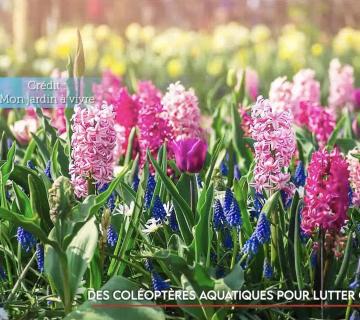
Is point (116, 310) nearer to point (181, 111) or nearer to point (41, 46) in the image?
point (181, 111)

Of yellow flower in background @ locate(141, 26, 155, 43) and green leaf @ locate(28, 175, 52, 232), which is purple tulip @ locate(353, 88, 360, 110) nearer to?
Result: green leaf @ locate(28, 175, 52, 232)

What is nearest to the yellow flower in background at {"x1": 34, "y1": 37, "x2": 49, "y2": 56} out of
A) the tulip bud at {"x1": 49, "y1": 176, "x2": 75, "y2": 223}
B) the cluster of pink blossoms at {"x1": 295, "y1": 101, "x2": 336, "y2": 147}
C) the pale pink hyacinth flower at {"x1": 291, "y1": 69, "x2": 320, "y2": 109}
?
the pale pink hyacinth flower at {"x1": 291, "y1": 69, "x2": 320, "y2": 109}

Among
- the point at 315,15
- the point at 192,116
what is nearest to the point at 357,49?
the point at 315,15

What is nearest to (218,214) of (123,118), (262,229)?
(262,229)

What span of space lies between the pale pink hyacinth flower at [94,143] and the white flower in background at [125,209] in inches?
4.6

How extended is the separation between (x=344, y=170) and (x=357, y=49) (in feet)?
19.2

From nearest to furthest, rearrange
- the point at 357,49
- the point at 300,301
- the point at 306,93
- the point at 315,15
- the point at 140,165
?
the point at 300,301, the point at 140,165, the point at 306,93, the point at 357,49, the point at 315,15

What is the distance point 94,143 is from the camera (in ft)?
6.49

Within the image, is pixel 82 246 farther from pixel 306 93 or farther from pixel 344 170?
pixel 306 93

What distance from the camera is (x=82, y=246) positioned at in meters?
1.88

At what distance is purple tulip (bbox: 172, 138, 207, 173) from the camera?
2086mm

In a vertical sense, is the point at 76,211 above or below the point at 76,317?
above

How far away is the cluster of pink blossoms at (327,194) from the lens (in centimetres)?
179

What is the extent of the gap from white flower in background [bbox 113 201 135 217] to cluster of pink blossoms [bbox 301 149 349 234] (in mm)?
483
